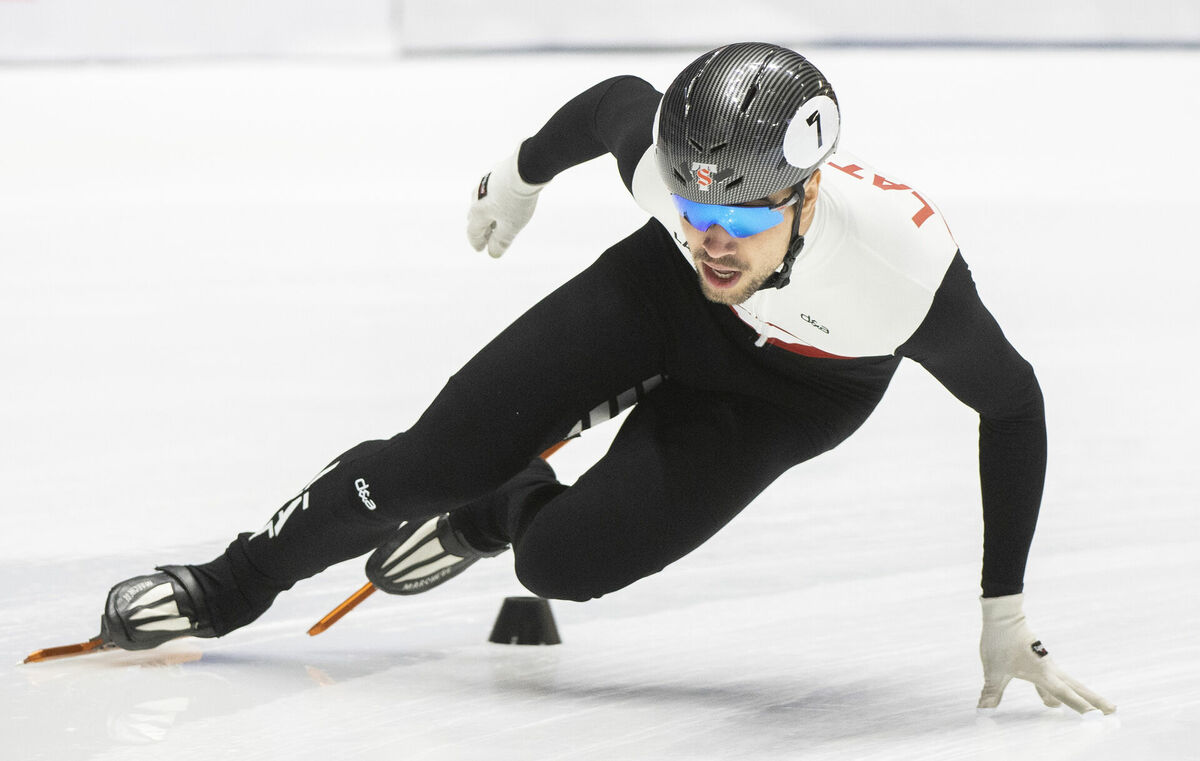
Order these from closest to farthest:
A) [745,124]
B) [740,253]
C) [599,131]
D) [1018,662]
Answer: [745,124] < [740,253] < [1018,662] < [599,131]

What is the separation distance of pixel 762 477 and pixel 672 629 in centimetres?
44

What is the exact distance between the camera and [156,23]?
7465 millimetres

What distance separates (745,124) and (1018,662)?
0.89 meters

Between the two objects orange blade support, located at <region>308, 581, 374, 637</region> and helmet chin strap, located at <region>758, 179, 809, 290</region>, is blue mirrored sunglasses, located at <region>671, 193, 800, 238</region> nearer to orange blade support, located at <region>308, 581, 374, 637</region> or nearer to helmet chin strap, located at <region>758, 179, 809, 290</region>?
helmet chin strap, located at <region>758, 179, 809, 290</region>

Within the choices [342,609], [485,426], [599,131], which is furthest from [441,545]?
[599,131]

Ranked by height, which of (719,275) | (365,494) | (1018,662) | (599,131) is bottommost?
(1018,662)

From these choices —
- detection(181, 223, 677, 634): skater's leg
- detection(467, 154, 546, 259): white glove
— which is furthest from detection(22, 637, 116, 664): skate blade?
detection(467, 154, 546, 259): white glove

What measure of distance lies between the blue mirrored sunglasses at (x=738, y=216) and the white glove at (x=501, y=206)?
0.68 m

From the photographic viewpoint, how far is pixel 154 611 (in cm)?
259

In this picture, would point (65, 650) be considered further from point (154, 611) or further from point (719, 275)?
point (719, 275)

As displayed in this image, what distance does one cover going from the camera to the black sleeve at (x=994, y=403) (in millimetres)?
2238

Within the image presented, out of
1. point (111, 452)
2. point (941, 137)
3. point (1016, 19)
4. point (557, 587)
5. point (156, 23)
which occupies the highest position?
point (156, 23)

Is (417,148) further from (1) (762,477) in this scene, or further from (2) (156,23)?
(1) (762,477)

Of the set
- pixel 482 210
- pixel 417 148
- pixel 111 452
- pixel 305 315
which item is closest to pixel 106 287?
pixel 305 315
